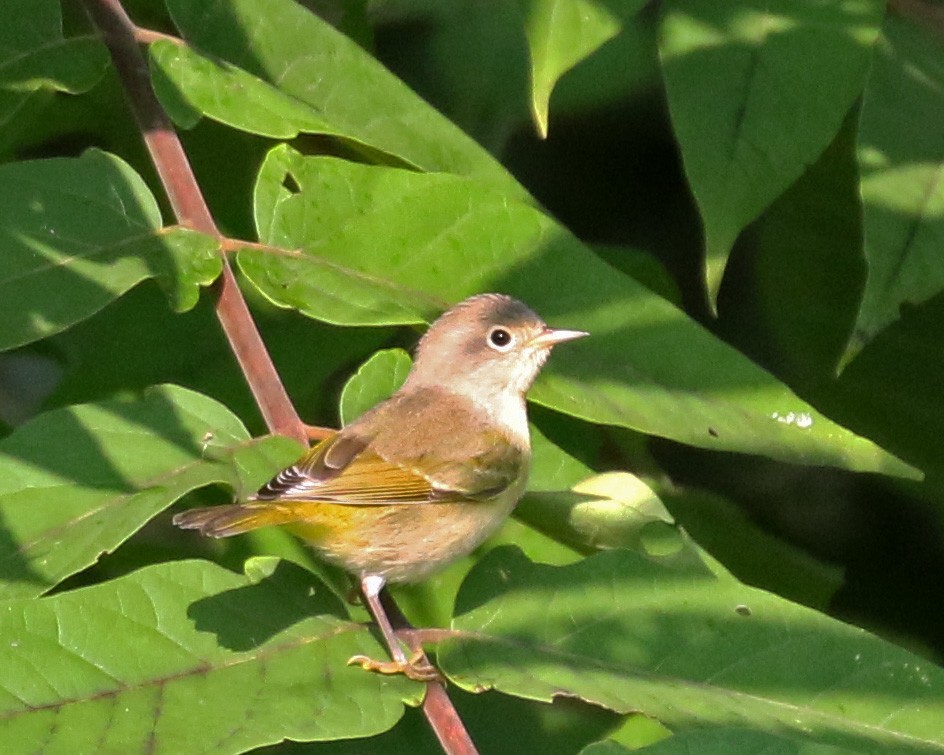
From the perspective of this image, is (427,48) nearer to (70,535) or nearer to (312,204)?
(312,204)

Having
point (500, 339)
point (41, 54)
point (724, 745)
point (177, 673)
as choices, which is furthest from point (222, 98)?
point (724, 745)

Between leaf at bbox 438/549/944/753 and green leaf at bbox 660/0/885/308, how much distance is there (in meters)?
0.54

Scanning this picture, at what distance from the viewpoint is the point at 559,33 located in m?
2.34

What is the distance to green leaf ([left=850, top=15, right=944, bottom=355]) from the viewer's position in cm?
237

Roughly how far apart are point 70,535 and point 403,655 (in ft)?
1.67

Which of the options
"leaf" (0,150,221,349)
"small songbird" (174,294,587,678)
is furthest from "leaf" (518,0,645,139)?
"leaf" (0,150,221,349)

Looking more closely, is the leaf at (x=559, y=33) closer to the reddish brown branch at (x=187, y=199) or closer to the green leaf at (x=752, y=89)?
the green leaf at (x=752, y=89)

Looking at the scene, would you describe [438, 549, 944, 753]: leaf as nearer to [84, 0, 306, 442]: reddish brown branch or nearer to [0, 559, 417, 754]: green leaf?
[0, 559, 417, 754]: green leaf

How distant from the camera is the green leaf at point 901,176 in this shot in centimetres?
237

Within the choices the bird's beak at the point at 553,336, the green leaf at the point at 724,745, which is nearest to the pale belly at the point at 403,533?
the bird's beak at the point at 553,336

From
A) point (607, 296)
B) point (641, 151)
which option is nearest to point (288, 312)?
point (607, 296)

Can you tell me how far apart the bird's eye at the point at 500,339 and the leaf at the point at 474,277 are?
844 millimetres

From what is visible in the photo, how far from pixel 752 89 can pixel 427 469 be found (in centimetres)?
109

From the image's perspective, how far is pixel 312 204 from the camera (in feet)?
8.34
